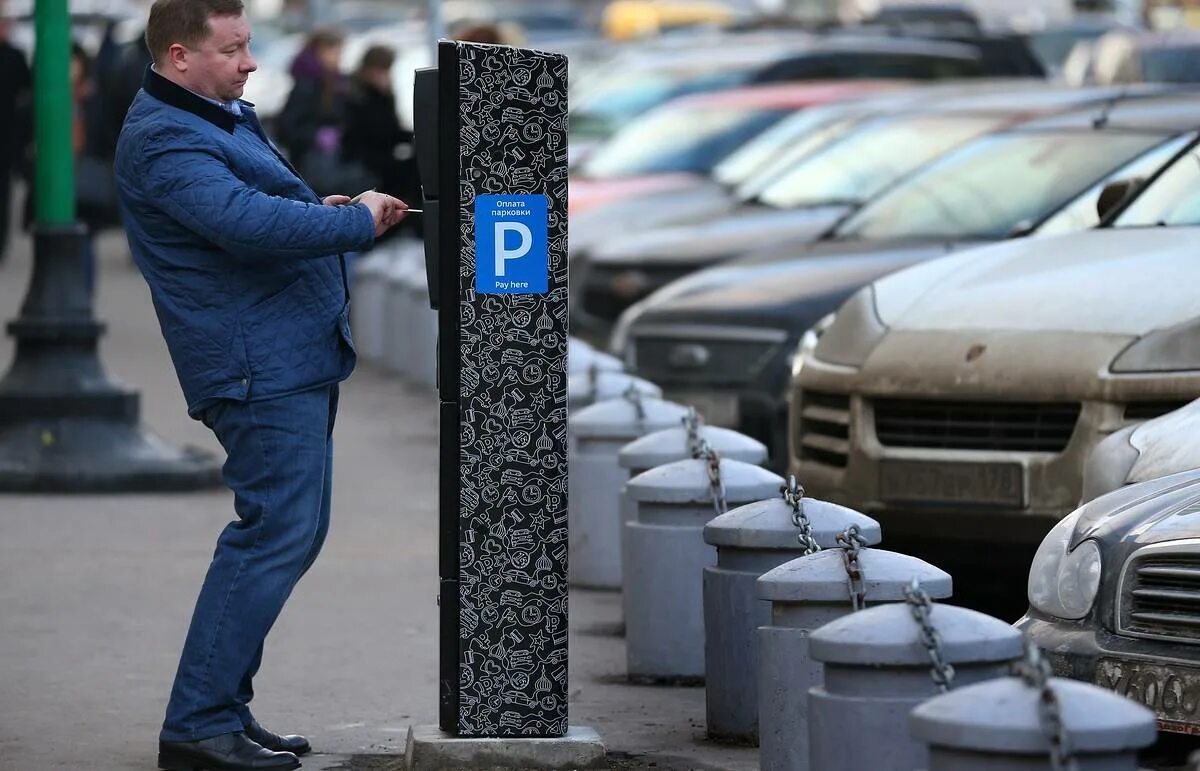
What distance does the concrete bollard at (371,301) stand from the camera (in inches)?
607

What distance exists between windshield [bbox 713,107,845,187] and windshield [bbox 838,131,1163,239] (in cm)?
327

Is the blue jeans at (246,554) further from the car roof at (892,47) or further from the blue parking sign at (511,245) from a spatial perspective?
the car roof at (892,47)

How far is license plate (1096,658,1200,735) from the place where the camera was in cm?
498

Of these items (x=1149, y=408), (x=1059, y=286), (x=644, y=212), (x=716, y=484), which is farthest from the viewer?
(x=644, y=212)

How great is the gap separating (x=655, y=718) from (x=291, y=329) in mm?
1499

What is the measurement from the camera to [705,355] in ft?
32.5

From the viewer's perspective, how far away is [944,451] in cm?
721

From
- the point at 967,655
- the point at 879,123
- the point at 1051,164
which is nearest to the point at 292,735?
the point at 967,655

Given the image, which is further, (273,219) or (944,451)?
(944,451)

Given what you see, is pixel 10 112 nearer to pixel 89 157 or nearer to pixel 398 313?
pixel 89 157

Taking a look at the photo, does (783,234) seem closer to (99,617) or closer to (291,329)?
(99,617)

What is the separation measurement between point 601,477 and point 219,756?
2.94 meters

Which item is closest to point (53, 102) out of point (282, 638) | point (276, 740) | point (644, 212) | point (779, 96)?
point (282, 638)

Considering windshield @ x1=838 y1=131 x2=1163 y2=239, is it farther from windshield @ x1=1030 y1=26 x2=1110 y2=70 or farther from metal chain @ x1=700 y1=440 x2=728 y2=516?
windshield @ x1=1030 y1=26 x2=1110 y2=70
